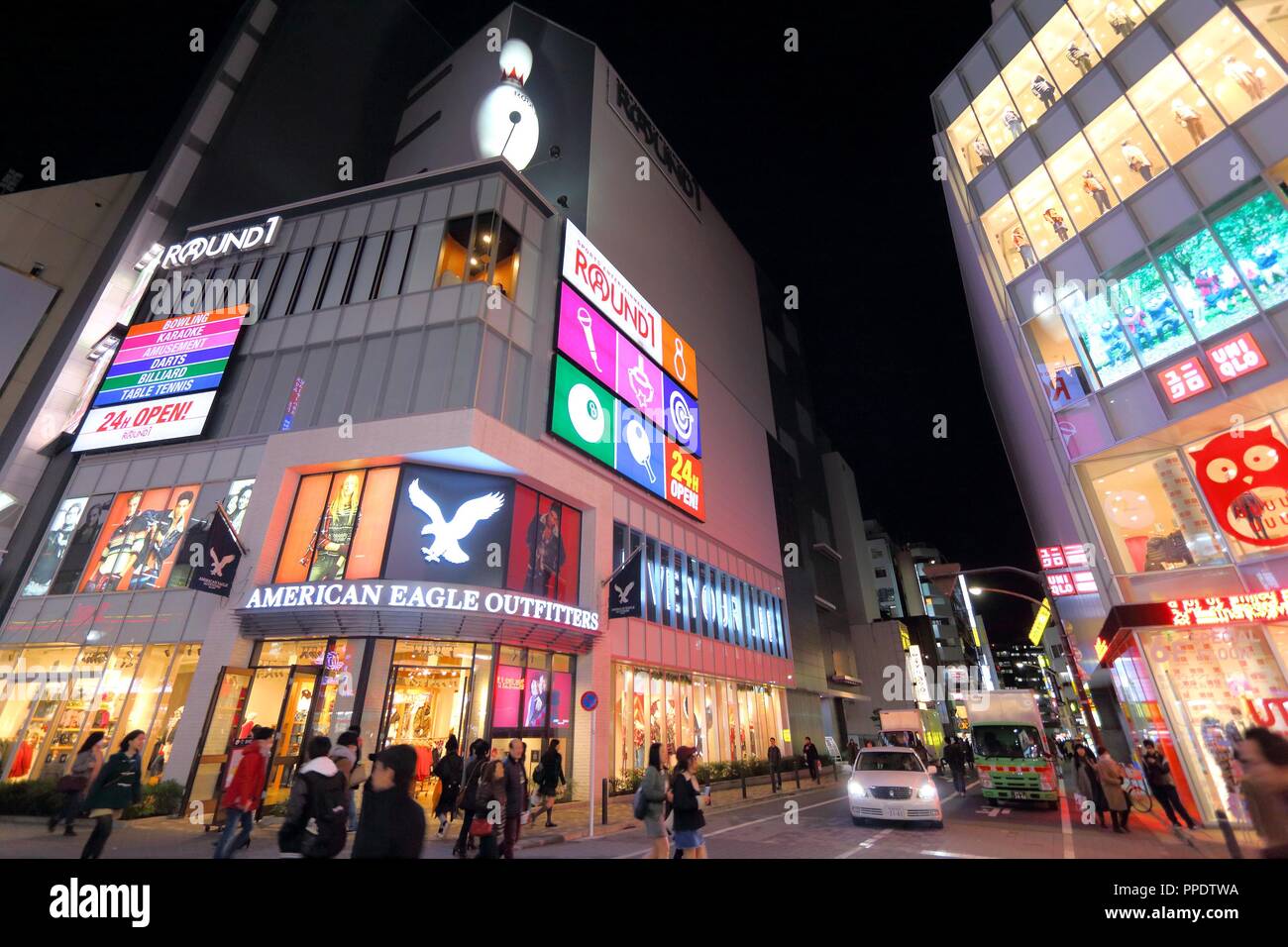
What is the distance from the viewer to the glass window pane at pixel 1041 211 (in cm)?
1828

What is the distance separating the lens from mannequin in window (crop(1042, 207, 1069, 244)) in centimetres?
1802

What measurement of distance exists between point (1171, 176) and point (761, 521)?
2481 cm

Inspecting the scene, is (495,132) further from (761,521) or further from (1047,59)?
(761,521)

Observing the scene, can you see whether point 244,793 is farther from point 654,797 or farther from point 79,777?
point 654,797

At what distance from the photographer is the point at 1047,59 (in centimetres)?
1962

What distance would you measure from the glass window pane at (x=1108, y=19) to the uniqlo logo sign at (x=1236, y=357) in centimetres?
1152

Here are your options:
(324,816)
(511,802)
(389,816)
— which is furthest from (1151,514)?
(324,816)

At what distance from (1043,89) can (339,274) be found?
27.2 m

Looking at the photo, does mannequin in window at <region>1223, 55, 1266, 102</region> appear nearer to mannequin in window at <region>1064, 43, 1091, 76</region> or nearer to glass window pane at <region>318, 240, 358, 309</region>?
mannequin in window at <region>1064, 43, 1091, 76</region>

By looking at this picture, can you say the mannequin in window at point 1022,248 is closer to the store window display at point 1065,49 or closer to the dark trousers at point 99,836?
the store window display at point 1065,49

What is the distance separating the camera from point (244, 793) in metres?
8.23

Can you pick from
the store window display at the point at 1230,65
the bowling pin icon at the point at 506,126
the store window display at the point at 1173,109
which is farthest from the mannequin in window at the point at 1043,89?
the bowling pin icon at the point at 506,126
